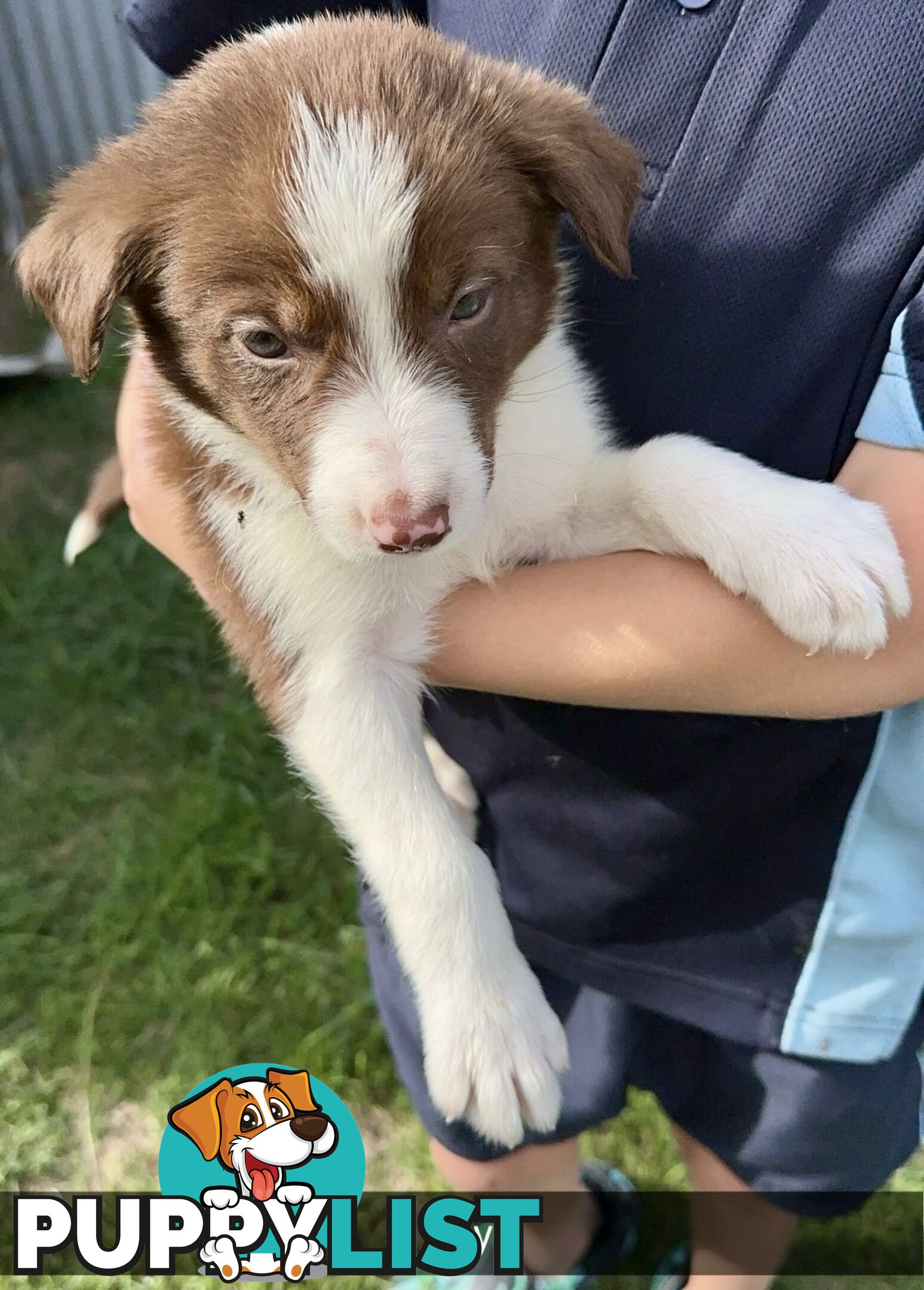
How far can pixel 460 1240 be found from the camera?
2.25 m

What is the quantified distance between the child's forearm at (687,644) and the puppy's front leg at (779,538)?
0.03 metres

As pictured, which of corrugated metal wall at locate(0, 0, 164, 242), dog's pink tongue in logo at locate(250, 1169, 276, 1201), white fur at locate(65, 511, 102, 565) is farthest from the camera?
corrugated metal wall at locate(0, 0, 164, 242)

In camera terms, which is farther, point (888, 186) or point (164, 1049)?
point (164, 1049)

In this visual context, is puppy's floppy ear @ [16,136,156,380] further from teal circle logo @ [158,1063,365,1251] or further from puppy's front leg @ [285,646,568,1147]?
teal circle logo @ [158,1063,365,1251]

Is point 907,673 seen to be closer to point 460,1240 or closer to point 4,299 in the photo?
point 460,1240

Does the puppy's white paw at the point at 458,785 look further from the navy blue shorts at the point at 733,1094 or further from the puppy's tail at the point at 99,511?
the puppy's tail at the point at 99,511

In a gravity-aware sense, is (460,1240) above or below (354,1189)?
below

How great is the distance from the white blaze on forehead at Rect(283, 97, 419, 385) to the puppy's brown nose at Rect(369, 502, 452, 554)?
0.30 m

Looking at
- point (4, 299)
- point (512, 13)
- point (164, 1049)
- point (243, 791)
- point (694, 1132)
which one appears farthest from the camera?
point (4, 299)

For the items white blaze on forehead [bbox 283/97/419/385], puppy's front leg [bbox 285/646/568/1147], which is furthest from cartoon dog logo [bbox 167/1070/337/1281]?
white blaze on forehead [bbox 283/97/419/385]

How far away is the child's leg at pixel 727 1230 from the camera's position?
2.16 m

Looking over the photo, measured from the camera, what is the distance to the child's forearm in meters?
1.52

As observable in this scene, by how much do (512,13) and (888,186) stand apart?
0.65m

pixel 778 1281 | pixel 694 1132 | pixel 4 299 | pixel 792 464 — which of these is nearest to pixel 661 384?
pixel 792 464
